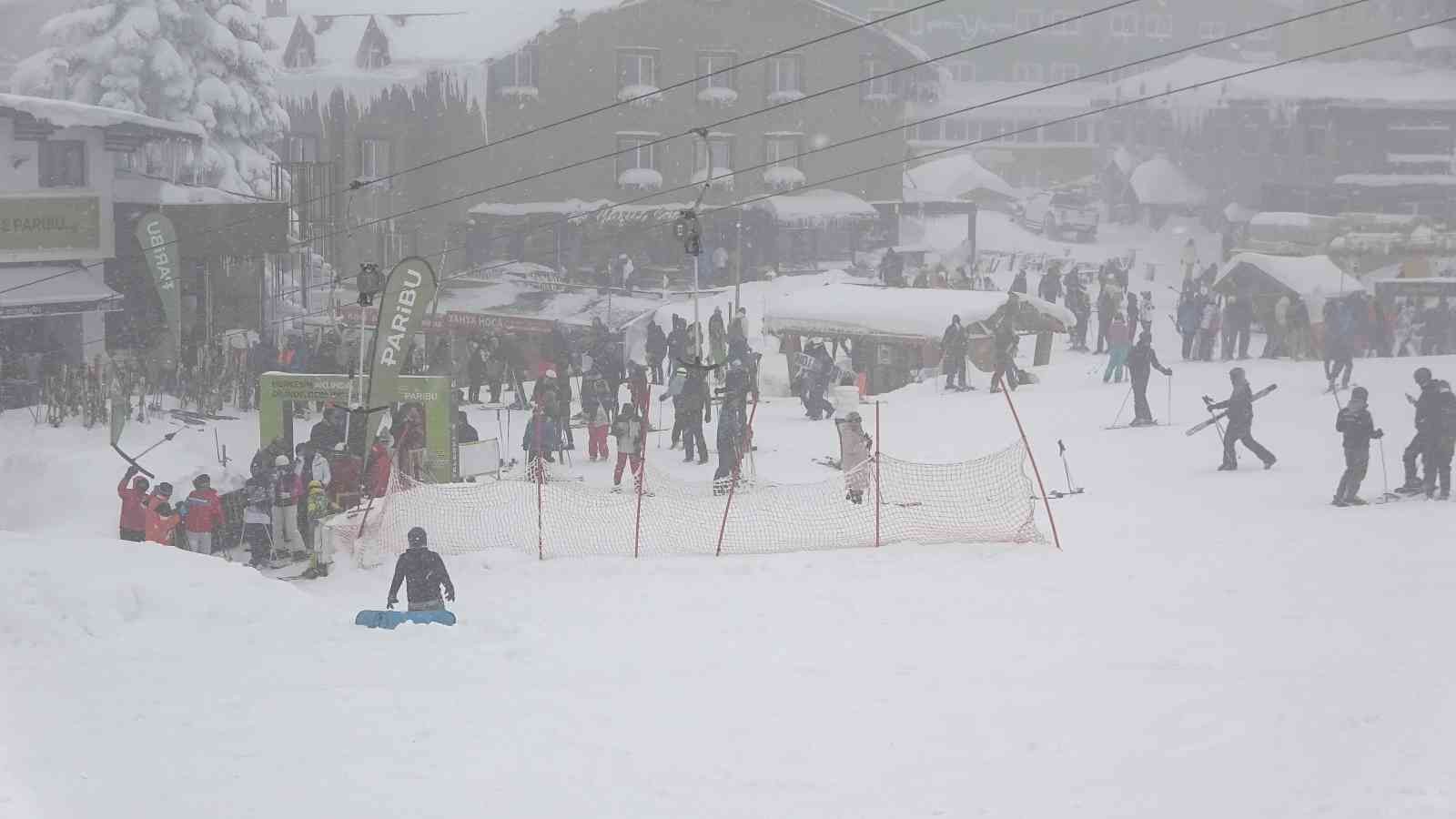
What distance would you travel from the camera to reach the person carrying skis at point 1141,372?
66.2ft

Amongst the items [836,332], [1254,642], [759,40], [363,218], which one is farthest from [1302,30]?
[1254,642]

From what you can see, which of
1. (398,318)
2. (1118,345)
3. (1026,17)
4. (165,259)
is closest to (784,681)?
(398,318)

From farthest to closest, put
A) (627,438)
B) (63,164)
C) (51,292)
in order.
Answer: (63,164), (51,292), (627,438)

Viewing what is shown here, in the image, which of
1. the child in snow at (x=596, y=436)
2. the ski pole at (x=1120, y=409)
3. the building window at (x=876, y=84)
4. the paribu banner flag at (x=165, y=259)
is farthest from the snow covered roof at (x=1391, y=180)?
the paribu banner flag at (x=165, y=259)

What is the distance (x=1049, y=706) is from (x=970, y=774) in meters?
1.38

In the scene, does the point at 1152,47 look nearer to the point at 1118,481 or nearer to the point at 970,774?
the point at 1118,481

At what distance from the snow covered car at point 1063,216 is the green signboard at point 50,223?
1274 inches

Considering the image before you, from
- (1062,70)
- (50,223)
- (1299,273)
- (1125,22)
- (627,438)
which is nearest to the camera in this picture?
(627,438)

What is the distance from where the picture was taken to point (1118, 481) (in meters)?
18.1

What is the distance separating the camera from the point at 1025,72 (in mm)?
67250

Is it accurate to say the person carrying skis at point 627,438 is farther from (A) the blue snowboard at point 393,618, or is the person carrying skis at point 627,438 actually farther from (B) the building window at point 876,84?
(B) the building window at point 876,84

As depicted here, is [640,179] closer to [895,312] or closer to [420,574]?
[895,312]

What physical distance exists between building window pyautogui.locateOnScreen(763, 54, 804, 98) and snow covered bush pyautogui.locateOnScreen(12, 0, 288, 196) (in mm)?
13300

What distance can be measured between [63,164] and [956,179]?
36178mm
